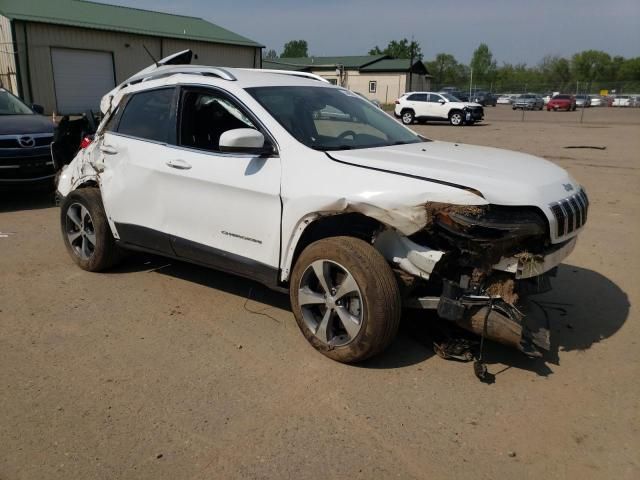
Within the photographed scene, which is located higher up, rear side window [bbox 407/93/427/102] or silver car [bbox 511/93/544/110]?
rear side window [bbox 407/93/427/102]

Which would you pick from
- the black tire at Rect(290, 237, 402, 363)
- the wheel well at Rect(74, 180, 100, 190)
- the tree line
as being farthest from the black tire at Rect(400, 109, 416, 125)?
the tree line

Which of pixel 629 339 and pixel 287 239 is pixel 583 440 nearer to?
pixel 629 339

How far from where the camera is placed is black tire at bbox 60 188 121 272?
5195mm

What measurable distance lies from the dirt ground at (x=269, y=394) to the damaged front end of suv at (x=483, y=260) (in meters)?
0.42

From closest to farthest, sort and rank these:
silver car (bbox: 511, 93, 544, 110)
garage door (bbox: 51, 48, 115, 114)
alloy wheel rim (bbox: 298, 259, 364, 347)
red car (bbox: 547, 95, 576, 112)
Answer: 1. alloy wheel rim (bbox: 298, 259, 364, 347)
2. garage door (bbox: 51, 48, 115, 114)
3. red car (bbox: 547, 95, 576, 112)
4. silver car (bbox: 511, 93, 544, 110)

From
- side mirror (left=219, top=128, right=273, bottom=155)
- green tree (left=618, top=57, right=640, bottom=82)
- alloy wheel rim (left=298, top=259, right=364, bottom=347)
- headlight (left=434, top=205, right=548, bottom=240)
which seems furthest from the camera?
green tree (left=618, top=57, right=640, bottom=82)

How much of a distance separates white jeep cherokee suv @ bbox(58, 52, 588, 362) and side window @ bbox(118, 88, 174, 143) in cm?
1

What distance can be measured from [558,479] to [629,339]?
6.24 ft

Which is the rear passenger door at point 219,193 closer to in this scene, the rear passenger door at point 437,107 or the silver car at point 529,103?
the rear passenger door at point 437,107

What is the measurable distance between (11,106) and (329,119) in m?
7.37

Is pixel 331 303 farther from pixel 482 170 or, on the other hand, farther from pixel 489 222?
pixel 482 170

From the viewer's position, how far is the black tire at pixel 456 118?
30094 millimetres

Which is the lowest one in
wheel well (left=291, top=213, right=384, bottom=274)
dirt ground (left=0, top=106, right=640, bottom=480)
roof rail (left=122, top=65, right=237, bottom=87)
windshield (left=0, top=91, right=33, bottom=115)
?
dirt ground (left=0, top=106, right=640, bottom=480)

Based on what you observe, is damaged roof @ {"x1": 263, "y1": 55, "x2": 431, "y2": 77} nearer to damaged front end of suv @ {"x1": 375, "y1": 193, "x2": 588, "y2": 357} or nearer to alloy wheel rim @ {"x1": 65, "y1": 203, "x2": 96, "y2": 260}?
alloy wheel rim @ {"x1": 65, "y1": 203, "x2": 96, "y2": 260}
